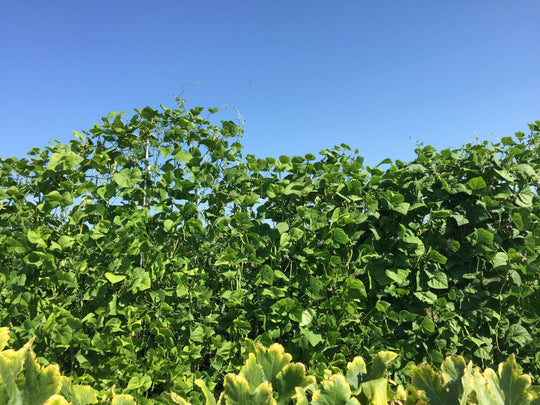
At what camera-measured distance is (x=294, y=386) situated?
3.48ft

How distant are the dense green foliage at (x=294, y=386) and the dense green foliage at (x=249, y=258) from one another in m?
1.42

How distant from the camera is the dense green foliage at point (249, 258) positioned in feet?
8.29

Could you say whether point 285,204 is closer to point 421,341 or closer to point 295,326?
point 295,326

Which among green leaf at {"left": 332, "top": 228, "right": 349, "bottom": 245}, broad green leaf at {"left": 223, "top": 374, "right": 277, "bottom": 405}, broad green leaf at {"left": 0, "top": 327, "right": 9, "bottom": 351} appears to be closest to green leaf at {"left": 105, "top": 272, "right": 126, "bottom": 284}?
broad green leaf at {"left": 0, "top": 327, "right": 9, "bottom": 351}

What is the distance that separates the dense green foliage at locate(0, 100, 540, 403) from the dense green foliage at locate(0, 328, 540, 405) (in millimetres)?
1417

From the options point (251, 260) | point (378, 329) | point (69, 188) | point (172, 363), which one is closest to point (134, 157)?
point (69, 188)

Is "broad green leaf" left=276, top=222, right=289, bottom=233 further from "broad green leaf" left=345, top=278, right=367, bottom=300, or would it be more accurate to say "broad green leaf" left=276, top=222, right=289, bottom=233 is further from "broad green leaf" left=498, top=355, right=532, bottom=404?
"broad green leaf" left=498, top=355, right=532, bottom=404

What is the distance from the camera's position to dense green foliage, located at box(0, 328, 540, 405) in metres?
0.93

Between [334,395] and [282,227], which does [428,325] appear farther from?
[334,395]

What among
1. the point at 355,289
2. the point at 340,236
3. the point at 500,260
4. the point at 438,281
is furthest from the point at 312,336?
the point at 500,260

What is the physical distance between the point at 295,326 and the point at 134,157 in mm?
1678

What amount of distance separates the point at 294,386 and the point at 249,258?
152cm

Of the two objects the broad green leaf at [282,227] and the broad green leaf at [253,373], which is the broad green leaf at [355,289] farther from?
the broad green leaf at [253,373]

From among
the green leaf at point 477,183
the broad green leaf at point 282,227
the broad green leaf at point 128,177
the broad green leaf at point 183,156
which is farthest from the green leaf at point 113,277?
the green leaf at point 477,183
